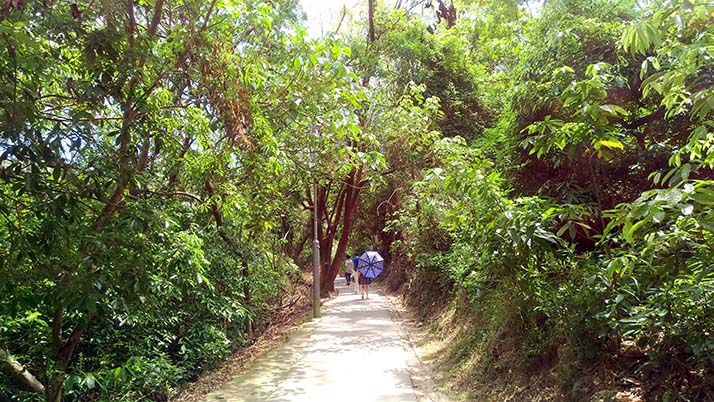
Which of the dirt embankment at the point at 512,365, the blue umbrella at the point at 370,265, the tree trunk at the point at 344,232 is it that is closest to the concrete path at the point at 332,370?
the dirt embankment at the point at 512,365

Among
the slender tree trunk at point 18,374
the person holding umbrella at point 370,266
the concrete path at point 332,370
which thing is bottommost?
the concrete path at point 332,370

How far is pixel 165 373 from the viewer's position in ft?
23.9

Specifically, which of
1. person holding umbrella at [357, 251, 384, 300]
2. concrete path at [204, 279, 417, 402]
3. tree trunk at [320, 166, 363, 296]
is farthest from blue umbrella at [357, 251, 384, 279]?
concrete path at [204, 279, 417, 402]

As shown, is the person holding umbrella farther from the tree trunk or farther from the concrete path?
the concrete path

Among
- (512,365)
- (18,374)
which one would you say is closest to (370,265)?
(512,365)

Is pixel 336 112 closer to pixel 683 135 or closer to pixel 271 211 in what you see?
pixel 271 211

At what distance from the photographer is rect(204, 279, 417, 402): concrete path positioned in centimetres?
713

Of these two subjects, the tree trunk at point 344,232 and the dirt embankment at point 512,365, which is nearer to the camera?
the dirt embankment at point 512,365

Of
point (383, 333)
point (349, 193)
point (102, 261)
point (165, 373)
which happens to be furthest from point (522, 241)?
point (349, 193)

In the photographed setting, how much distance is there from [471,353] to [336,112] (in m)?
4.56

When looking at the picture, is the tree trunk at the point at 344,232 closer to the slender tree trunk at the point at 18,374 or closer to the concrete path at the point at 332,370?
the concrete path at the point at 332,370

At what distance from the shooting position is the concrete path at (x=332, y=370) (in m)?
7.13

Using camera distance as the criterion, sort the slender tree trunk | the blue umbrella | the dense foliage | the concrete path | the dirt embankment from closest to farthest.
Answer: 1. the dense foliage
2. the dirt embankment
3. the slender tree trunk
4. the concrete path
5. the blue umbrella

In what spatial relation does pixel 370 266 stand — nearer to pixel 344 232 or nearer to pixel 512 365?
pixel 344 232
